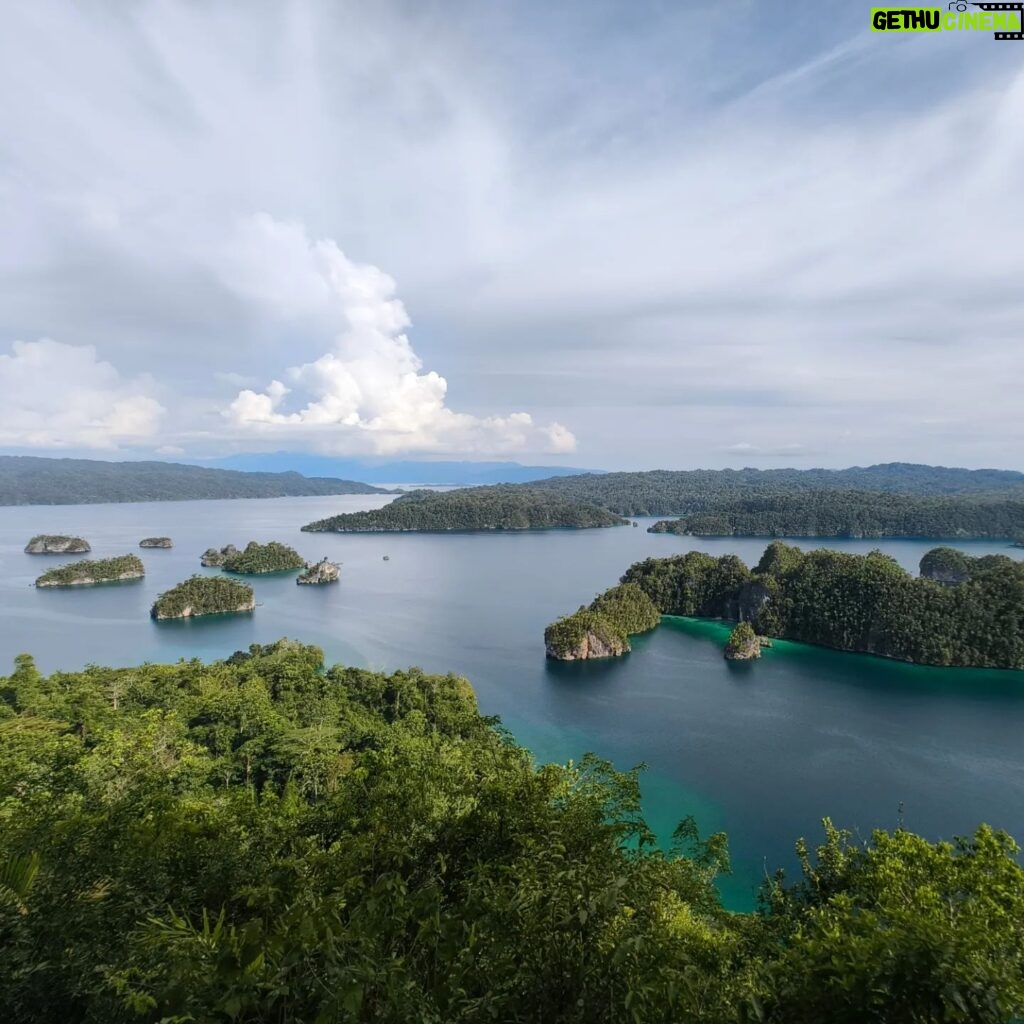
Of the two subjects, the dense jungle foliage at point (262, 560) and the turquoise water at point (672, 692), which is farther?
the dense jungle foliage at point (262, 560)

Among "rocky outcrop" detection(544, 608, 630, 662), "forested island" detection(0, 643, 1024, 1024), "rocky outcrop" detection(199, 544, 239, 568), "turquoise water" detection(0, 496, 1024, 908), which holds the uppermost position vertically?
"forested island" detection(0, 643, 1024, 1024)

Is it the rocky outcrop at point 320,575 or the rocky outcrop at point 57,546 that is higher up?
the rocky outcrop at point 57,546

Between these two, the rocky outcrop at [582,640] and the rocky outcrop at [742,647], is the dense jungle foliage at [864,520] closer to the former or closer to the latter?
the rocky outcrop at [742,647]

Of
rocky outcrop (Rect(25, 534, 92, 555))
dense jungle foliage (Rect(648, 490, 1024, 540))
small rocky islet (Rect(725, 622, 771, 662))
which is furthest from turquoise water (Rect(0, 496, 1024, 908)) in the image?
dense jungle foliage (Rect(648, 490, 1024, 540))

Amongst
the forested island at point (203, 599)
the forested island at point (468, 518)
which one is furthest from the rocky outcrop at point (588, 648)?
the forested island at point (468, 518)

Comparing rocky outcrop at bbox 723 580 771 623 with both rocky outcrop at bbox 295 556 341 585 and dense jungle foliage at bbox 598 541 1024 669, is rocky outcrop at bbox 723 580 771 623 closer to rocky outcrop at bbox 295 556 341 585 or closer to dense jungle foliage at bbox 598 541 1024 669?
dense jungle foliage at bbox 598 541 1024 669

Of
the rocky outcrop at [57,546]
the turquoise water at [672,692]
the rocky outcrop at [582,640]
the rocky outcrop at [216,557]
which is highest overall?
the rocky outcrop at [57,546]

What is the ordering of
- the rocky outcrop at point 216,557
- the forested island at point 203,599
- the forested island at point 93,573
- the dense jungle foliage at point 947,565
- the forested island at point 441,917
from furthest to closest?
the rocky outcrop at point 216,557 → the forested island at point 93,573 → the dense jungle foliage at point 947,565 → the forested island at point 203,599 → the forested island at point 441,917
